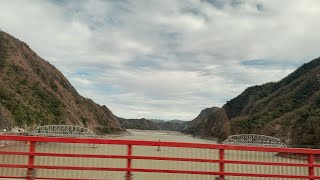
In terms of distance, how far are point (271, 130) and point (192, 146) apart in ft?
401

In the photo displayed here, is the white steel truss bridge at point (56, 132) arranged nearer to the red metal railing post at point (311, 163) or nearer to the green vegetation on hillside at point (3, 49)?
the green vegetation on hillside at point (3, 49)

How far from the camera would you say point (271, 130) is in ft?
418

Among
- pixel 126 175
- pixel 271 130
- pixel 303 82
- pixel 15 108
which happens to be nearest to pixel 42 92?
pixel 15 108

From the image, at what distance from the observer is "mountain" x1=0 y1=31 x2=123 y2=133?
11275cm

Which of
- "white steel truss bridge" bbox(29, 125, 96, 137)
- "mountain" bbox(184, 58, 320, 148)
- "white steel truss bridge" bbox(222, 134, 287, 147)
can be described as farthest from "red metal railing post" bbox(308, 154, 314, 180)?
"white steel truss bridge" bbox(29, 125, 96, 137)

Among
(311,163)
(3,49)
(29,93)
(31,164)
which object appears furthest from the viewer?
(3,49)

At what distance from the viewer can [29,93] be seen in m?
135

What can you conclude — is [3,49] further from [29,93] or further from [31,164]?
[31,164]

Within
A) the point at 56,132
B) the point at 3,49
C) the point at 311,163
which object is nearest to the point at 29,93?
the point at 3,49

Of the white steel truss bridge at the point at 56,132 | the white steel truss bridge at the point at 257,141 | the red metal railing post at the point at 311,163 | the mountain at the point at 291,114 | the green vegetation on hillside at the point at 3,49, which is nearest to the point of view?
the red metal railing post at the point at 311,163

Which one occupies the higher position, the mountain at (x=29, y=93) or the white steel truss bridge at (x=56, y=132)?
the mountain at (x=29, y=93)

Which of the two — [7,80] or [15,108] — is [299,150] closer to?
[15,108]

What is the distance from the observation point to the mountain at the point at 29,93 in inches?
4439

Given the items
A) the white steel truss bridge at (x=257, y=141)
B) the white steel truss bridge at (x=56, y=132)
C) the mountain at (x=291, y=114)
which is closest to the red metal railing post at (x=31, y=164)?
the mountain at (x=291, y=114)
